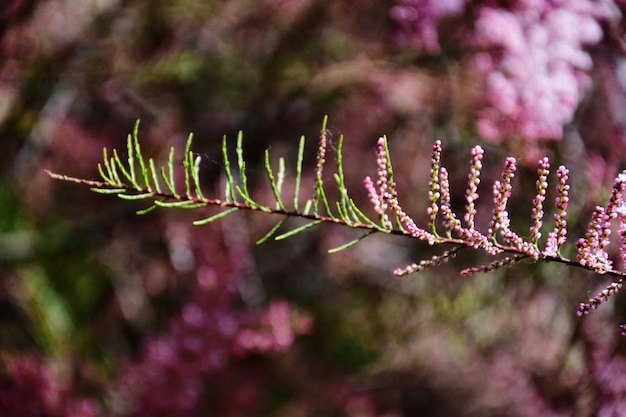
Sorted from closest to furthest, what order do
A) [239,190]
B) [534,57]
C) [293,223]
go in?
[239,190], [534,57], [293,223]

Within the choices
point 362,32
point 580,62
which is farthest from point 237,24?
point 580,62

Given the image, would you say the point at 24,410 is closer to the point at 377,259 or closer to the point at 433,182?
the point at 433,182

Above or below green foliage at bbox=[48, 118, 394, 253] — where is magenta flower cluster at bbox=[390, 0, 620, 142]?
below

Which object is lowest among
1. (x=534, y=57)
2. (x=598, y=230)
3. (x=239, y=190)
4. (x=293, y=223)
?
(x=293, y=223)

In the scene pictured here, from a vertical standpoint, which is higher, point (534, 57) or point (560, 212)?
point (560, 212)

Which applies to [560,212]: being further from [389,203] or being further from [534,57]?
[534,57]

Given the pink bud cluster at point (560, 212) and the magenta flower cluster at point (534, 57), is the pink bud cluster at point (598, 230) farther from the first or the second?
the magenta flower cluster at point (534, 57)

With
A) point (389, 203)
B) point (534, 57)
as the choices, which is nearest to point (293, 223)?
point (534, 57)

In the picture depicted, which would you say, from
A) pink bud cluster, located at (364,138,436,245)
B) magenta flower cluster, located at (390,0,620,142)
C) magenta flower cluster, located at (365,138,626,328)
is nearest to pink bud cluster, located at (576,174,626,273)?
magenta flower cluster, located at (365,138,626,328)

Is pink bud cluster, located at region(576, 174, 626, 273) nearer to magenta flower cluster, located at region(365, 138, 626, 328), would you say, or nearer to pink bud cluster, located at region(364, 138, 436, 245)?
magenta flower cluster, located at region(365, 138, 626, 328)
